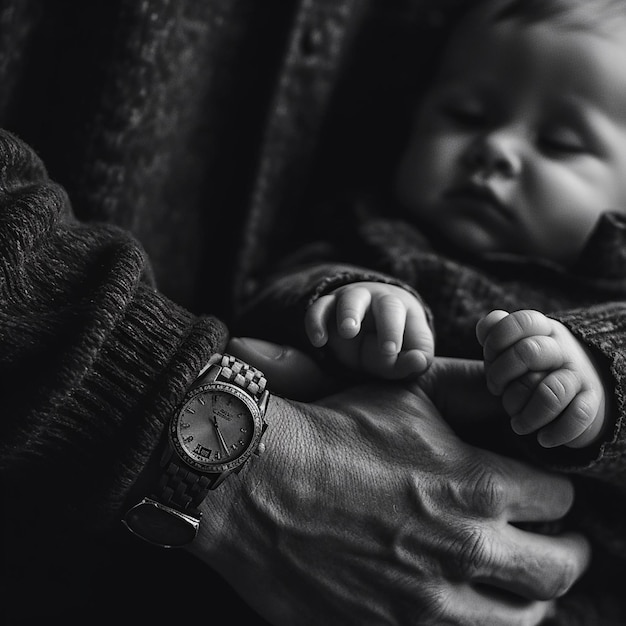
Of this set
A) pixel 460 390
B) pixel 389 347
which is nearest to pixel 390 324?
pixel 389 347

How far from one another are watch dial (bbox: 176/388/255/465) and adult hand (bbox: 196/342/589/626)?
5cm

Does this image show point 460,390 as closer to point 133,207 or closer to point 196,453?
point 196,453

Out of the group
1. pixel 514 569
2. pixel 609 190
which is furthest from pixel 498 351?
pixel 609 190

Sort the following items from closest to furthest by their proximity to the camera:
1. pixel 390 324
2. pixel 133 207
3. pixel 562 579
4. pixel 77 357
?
1. pixel 77 357
2. pixel 390 324
3. pixel 562 579
4. pixel 133 207

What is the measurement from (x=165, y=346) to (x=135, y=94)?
1.22 feet

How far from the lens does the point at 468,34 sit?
1245 mm

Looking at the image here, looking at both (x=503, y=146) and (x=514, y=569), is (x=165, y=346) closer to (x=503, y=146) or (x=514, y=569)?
(x=514, y=569)

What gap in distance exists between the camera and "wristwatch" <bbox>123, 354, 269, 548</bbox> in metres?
0.70

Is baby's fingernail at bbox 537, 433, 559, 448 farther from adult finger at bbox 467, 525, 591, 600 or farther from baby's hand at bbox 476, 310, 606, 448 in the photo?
adult finger at bbox 467, 525, 591, 600

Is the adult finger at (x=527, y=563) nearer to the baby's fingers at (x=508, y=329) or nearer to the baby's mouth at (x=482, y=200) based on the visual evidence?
the baby's fingers at (x=508, y=329)

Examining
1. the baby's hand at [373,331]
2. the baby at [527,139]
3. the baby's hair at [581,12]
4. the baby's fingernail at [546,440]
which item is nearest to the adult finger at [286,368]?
the baby's hand at [373,331]

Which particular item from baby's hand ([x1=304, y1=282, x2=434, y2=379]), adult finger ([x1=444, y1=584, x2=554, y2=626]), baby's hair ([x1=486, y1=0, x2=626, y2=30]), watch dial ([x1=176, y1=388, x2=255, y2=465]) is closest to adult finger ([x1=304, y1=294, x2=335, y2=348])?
baby's hand ([x1=304, y1=282, x2=434, y2=379])

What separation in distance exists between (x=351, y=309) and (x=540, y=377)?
198 millimetres

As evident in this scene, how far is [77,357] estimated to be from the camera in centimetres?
65
